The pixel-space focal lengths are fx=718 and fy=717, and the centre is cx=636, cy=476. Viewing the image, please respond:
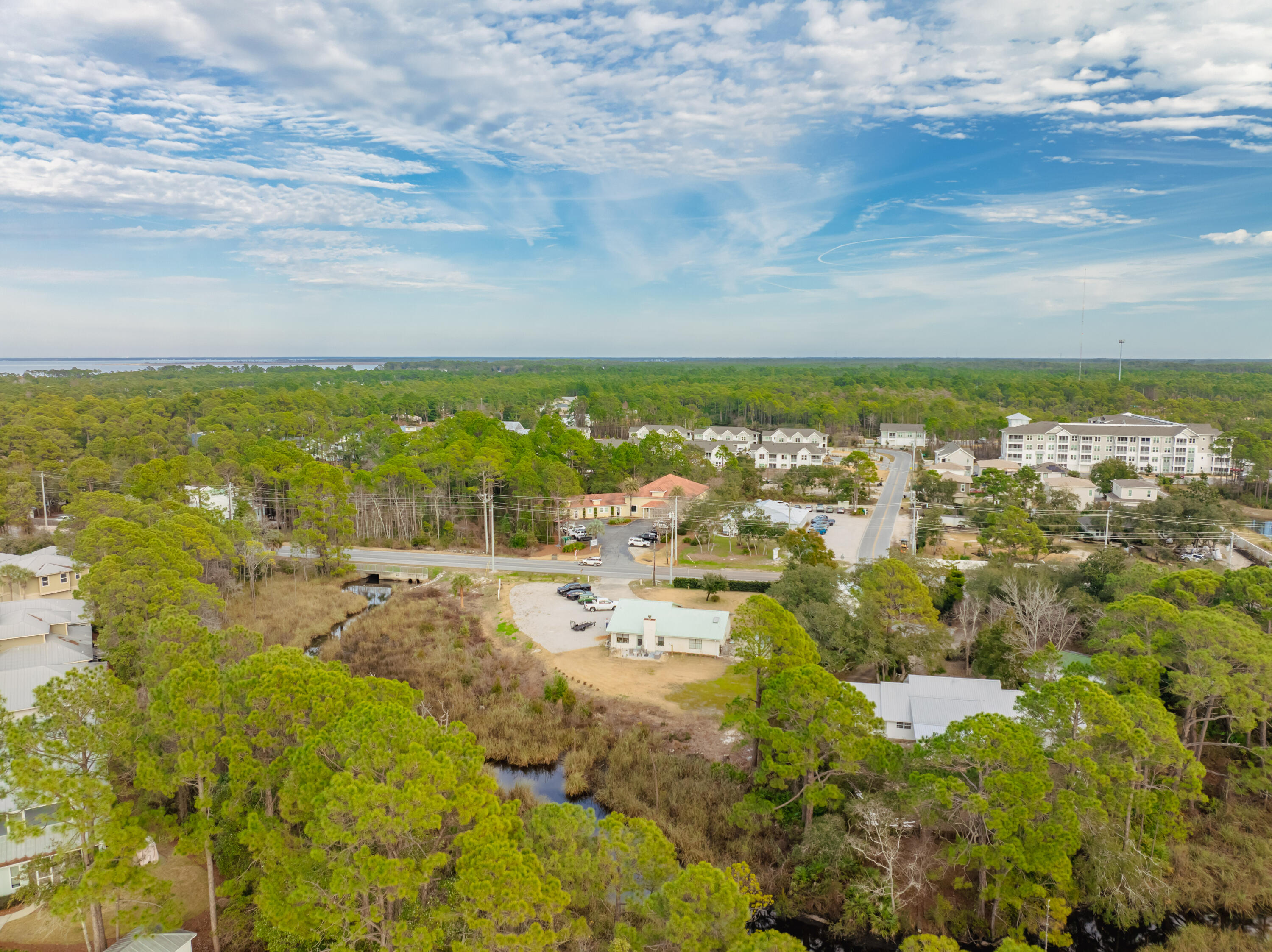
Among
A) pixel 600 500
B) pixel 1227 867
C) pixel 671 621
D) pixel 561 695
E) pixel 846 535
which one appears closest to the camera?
pixel 1227 867

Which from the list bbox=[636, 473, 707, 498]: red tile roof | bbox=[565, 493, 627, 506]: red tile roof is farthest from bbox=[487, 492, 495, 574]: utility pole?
bbox=[636, 473, 707, 498]: red tile roof

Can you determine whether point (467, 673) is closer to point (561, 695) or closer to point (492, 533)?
point (561, 695)

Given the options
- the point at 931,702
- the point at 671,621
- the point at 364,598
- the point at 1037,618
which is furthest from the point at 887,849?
the point at 364,598

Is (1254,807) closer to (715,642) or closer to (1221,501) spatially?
(715,642)

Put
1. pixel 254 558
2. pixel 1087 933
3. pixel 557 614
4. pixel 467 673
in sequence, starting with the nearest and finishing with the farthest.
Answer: pixel 1087 933
pixel 467 673
pixel 557 614
pixel 254 558

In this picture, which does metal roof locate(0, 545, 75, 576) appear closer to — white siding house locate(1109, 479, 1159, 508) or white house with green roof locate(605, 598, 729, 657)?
white house with green roof locate(605, 598, 729, 657)
